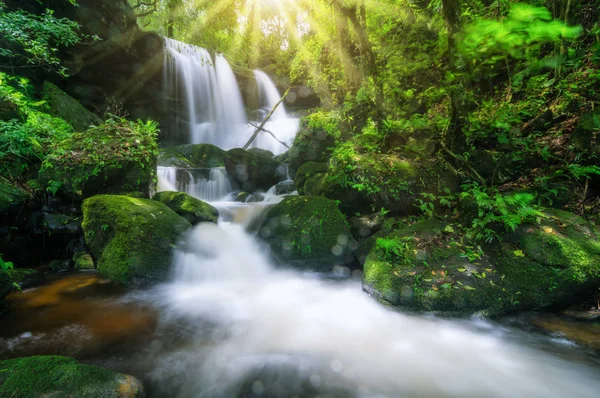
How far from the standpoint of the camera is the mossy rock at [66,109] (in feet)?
26.5

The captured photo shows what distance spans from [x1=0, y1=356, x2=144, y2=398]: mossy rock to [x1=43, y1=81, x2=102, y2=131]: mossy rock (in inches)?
324

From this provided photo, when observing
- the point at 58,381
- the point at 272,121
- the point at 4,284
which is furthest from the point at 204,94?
the point at 58,381

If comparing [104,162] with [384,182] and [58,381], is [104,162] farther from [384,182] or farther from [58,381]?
[384,182]

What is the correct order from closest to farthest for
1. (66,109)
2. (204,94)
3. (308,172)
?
(308,172)
(66,109)
(204,94)

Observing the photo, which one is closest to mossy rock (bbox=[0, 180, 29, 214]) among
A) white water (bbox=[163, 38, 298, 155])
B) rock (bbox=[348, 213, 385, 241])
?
rock (bbox=[348, 213, 385, 241])

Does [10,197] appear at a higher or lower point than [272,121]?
lower

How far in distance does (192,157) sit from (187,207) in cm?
656

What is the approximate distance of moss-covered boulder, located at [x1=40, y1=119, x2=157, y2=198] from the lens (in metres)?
5.80

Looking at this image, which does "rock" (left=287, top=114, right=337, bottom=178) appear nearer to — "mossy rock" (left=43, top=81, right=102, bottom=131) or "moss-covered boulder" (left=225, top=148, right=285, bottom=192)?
"moss-covered boulder" (left=225, top=148, right=285, bottom=192)

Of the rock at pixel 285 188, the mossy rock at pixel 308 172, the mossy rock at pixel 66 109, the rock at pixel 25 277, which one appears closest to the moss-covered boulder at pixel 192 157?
the mossy rock at pixel 66 109

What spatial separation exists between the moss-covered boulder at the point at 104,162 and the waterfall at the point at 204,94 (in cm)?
940

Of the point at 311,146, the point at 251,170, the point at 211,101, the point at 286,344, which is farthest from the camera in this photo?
the point at 211,101

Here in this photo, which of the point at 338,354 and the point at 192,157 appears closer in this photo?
the point at 338,354

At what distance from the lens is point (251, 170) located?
33.3ft
